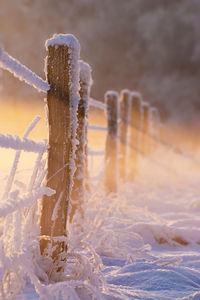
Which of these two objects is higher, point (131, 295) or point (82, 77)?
point (82, 77)

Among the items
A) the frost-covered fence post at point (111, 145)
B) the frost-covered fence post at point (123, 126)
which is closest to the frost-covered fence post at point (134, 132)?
the frost-covered fence post at point (123, 126)

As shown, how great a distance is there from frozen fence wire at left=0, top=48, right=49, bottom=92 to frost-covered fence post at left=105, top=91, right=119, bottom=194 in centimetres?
336

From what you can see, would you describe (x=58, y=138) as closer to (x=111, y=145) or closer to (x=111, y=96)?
(x=111, y=145)

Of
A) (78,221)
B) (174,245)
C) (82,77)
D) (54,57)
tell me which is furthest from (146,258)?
(82,77)

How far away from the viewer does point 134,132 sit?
7414mm

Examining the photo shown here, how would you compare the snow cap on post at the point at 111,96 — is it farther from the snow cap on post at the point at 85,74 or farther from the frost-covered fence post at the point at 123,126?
the snow cap on post at the point at 85,74

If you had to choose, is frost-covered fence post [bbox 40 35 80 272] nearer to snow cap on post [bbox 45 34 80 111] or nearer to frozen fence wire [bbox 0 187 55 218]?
snow cap on post [bbox 45 34 80 111]

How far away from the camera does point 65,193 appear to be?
75.0 inches

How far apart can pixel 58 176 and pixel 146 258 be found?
100cm

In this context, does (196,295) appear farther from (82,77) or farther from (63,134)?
(82,77)

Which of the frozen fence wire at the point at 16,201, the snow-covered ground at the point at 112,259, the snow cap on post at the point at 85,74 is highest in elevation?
the snow cap on post at the point at 85,74

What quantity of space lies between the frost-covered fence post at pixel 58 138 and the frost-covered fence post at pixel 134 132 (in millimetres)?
5330

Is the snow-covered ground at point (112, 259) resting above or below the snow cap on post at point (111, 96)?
below

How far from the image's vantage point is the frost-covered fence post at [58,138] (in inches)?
74.3
